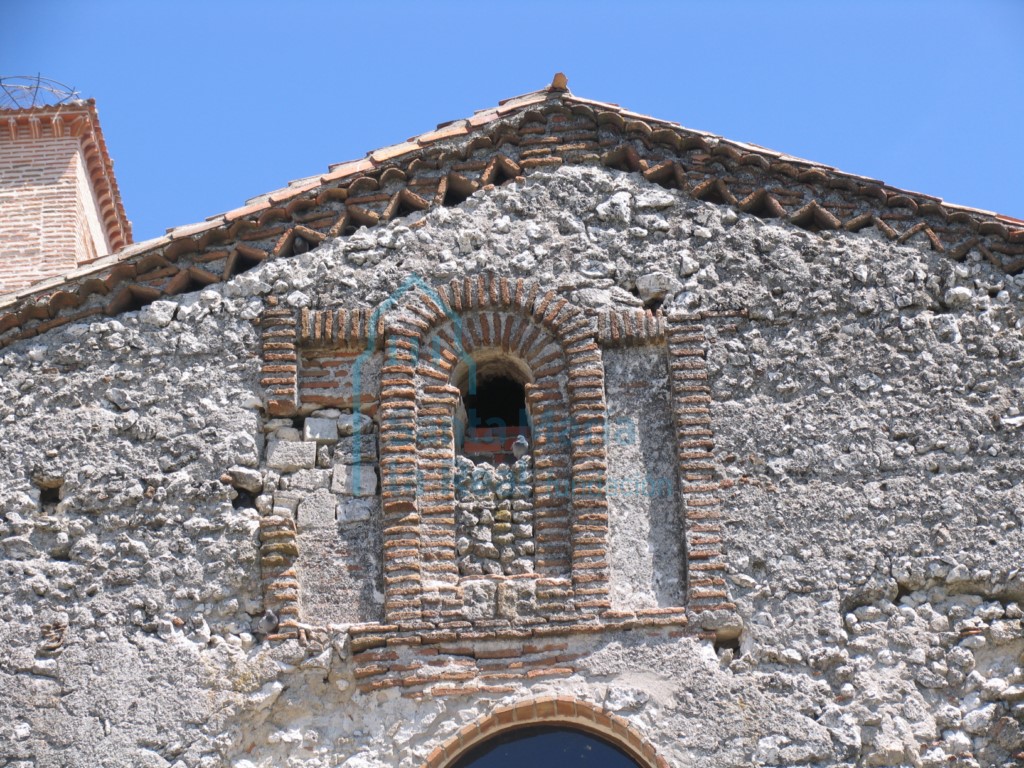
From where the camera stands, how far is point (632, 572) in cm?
834

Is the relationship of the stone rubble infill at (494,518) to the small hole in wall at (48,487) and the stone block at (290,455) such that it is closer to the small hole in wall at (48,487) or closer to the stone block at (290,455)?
the stone block at (290,455)

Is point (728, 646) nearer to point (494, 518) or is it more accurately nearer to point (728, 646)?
point (728, 646)

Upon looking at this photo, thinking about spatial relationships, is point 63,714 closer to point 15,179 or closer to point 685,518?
point 685,518

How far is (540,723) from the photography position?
804 centimetres

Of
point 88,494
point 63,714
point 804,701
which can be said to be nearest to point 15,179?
point 88,494

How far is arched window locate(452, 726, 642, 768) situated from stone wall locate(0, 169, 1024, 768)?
0.11m

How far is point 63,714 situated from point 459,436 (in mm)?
2606

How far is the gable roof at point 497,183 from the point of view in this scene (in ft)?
29.8

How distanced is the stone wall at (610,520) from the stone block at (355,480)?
0.02 meters

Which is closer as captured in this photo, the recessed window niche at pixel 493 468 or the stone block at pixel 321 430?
the recessed window niche at pixel 493 468

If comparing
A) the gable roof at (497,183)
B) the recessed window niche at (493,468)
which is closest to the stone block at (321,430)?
the recessed window niche at (493,468)

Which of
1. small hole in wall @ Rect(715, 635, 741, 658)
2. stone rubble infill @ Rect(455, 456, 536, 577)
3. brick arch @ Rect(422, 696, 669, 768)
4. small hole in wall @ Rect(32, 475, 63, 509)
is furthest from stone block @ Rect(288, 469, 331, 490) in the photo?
small hole in wall @ Rect(715, 635, 741, 658)

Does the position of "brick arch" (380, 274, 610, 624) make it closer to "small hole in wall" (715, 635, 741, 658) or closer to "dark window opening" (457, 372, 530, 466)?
"dark window opening" (457, 372, 530, 466)

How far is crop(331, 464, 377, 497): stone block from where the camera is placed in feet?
28.2
